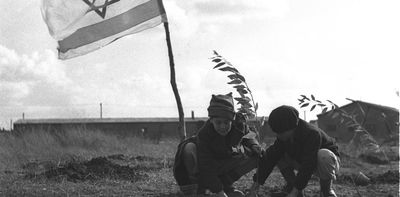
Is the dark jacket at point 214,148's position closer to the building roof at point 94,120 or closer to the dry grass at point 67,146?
the dry grass at point 67,146

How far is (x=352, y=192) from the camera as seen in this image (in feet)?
16.4

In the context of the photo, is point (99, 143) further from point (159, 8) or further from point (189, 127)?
point (189, 127)

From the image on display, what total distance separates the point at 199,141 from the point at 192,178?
1.26ft

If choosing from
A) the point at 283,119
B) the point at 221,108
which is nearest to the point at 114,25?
the point at 221,108

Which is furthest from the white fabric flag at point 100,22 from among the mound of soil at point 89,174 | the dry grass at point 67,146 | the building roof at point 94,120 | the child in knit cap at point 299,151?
the building roof at point 94,120

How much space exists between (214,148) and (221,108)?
319 mm

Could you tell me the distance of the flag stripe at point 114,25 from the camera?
19.2 ft

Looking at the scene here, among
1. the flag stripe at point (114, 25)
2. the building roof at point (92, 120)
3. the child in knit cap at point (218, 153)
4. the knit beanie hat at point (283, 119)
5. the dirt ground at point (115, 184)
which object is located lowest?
the dirt ground at point (115, 184)

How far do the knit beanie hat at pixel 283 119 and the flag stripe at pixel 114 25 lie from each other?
2.68 m

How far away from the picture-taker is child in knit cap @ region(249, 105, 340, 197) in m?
3.67

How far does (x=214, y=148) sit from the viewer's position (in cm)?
403

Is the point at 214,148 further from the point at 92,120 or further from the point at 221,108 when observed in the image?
the point at 92,120

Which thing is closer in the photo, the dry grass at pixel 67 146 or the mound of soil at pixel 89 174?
the mound of soil at pixel 89 174

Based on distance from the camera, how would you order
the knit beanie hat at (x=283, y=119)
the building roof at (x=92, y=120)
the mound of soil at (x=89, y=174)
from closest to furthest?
1. the knit beanie hat at (x=283, y=119)
2. the mound of soil at (x=89, y=174)
3. the building roof at (x=92, y=120)
